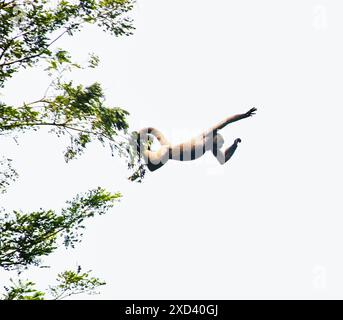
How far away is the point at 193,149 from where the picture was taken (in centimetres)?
1045

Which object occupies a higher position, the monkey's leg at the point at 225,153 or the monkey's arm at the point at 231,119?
the monkey's arm at the point at 231,119

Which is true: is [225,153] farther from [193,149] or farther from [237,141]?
[193,149]

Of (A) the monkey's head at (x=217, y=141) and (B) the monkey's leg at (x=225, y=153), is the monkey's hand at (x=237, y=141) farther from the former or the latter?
(A) the monkey's head at (x=217, y=141)

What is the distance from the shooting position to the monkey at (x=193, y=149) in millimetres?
10359

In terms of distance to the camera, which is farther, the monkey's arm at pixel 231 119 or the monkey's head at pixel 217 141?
the monkey's head at pixel 217 141

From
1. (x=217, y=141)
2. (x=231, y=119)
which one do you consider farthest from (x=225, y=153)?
(x=231, y=119)

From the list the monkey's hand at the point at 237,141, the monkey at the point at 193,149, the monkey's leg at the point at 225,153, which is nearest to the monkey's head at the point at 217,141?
the monkey at the point at 193,149

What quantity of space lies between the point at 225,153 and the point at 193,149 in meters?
0.68

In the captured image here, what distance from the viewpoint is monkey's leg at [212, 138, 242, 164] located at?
10.3m

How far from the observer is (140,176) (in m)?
10.8
